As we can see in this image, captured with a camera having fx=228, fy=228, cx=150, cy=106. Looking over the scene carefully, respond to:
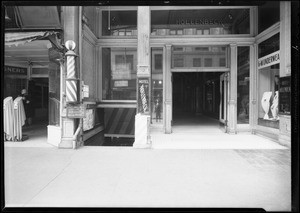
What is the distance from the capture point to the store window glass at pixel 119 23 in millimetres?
10258

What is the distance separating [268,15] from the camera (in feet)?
29.1

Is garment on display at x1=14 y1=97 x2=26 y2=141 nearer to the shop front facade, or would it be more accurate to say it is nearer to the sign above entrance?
the shop front facade

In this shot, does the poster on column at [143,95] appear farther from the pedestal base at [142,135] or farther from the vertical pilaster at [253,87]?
the vertical pilaster at [253,87]

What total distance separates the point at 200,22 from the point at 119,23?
3.66m

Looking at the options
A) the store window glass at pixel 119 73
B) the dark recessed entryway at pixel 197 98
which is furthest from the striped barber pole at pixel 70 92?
the dark recessed entryway at pixel 197 98

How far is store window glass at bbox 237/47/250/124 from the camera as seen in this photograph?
1001 centimetres

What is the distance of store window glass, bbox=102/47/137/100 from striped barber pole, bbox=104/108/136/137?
59 cm

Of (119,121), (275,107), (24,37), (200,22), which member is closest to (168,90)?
(119,121)

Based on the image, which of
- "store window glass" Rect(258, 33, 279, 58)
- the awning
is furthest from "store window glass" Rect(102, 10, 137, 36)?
"store window glass" Rect(258, 33, 279, 58)

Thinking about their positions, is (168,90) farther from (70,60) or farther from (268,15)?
(268,15)

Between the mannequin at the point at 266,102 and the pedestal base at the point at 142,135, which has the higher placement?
the mannequin at the point at 266,102

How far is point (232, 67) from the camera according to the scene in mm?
10016

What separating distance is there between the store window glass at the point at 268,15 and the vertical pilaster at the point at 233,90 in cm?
130

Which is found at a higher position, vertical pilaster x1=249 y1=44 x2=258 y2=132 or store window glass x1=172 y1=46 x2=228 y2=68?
store window glass x1=172 y1=46 x2=228 y2=68
